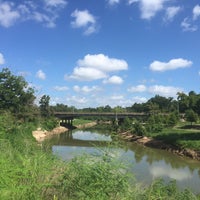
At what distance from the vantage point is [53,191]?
990cm

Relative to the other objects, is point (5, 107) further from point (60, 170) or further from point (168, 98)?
point (168, 98)

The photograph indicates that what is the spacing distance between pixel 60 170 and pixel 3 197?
10.6 ft

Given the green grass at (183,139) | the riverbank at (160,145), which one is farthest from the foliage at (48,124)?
the green grass at (183,139)

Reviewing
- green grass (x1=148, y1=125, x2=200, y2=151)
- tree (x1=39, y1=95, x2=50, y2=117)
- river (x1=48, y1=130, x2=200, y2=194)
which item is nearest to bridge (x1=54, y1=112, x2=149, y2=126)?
tree (x1=39, y1=95, x2=50, y2=117)

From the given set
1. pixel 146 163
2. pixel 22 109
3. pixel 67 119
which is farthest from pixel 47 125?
pixel 146 163

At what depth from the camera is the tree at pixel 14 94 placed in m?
63.4

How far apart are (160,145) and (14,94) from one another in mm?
28576

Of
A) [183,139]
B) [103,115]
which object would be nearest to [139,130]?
[183,139]

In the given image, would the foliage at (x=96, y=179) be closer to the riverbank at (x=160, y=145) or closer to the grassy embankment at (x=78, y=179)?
the grassy embankment at (x=78, y=179)

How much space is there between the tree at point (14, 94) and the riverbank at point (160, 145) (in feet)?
65.1

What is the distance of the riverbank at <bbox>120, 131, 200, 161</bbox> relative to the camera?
41891mm

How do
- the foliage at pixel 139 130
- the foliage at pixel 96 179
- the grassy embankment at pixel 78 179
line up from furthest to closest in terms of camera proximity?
the foliage at pixel 139 130 < the foliage at pixel 96 179 < the grassy embankment at pixel 78 179

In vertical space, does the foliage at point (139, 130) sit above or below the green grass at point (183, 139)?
above

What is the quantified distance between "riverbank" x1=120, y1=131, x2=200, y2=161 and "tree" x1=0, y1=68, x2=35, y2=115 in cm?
1983
